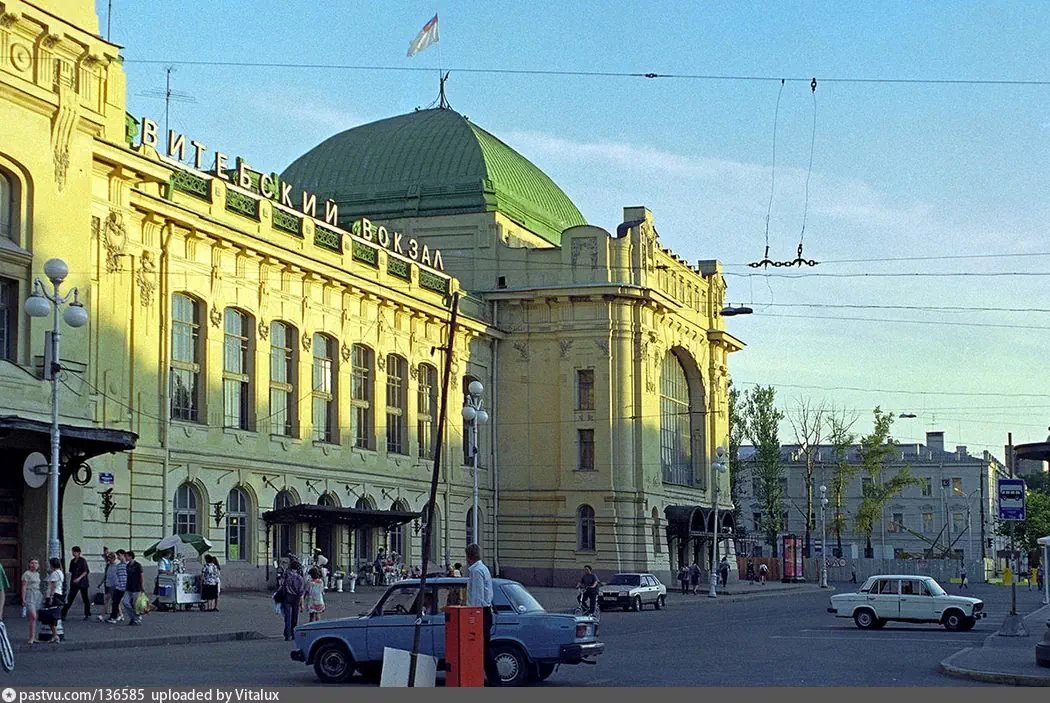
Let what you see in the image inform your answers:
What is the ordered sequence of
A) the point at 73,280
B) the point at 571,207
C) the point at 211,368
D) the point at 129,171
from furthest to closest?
the point at 571,207 → the point at 211,368 → the point at 129,171 → the point at 73,280

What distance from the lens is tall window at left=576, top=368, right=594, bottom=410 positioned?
232ft

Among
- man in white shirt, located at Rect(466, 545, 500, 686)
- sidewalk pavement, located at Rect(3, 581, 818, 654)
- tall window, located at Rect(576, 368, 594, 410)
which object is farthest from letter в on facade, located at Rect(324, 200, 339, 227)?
man in white shirt, located at Rect(466, 545, 500, 686)

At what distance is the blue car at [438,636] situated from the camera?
825 inches

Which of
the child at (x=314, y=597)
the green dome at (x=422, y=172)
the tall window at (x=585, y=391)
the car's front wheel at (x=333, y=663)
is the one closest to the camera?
the car's front wheel at (x=333, y=663)

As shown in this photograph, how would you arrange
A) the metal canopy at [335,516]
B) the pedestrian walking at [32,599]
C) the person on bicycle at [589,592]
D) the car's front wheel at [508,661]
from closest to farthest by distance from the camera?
the car's front wheel at [508,661], the pedestrian walking at [32,599], the person on bicycle at [589,592], the metal canopy at [335,516]

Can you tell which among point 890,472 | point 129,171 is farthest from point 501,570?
point 890,472

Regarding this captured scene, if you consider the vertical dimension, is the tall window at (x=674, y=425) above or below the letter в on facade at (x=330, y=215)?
below

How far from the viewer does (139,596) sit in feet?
111

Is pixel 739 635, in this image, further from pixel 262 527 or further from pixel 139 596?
pixel 262 527

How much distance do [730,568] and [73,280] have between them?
54.6 metres

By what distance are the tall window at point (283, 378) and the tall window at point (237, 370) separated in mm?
1372

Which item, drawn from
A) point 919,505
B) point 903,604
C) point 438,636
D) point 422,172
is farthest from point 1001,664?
point 919,505

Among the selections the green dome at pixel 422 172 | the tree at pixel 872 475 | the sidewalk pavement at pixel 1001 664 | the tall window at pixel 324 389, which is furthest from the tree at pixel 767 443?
the sidewalk pavement at pixel 1001 664

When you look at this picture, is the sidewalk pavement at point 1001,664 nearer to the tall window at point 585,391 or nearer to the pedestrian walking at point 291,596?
the pedestrian walking at point 291,596
